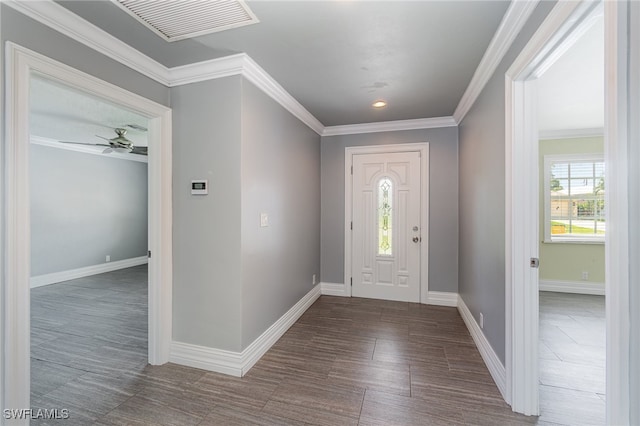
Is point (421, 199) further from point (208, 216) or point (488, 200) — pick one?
point (208, 216)

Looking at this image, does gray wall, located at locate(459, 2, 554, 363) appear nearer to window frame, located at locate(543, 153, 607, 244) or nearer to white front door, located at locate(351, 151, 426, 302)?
white front door, located at locate(351, 151, 426, 302)

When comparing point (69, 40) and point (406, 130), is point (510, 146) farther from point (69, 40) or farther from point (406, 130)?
point (69, 40)

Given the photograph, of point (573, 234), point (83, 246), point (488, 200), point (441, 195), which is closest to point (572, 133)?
point (573, 234)

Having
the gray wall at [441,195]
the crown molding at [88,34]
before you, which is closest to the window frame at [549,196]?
the gray wall at [441,195]

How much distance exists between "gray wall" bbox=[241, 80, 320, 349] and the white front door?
719mm

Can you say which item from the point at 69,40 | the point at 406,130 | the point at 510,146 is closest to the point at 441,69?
the point at 510,146

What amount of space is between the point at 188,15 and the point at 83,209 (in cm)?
552

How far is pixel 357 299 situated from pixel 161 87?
3398 millimetres

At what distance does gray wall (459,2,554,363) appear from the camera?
6.43 ft

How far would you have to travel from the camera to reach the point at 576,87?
9.22 feet

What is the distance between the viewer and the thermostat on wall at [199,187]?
2.28 m

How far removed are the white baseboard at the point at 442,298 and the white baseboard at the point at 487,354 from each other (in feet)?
1.74

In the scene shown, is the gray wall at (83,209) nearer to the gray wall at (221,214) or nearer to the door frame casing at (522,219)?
the gray wall at (221,214)

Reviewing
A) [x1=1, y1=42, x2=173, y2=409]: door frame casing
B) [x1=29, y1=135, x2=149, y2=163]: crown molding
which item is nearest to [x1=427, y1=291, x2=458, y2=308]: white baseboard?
[x1=1, y1=42, x2=173, y2=409]: door frame casing
